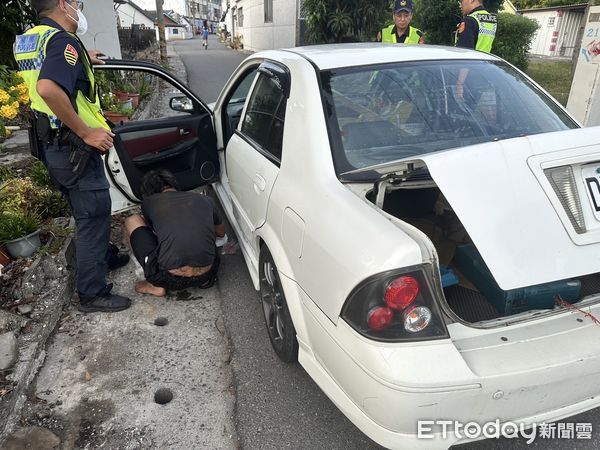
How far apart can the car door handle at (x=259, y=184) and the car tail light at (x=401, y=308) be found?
1129 millimetres

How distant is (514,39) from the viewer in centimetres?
1226

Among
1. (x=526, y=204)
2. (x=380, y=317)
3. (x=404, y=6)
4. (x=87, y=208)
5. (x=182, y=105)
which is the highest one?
(x=404, y=6)

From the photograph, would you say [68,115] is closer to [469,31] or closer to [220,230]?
[220,230]

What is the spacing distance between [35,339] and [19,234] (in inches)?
35.3

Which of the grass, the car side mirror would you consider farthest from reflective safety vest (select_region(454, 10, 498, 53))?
the grass

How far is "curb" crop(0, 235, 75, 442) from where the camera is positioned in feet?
7.01

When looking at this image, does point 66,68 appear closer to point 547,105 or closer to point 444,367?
point 444,367

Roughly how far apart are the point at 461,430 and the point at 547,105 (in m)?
1.99

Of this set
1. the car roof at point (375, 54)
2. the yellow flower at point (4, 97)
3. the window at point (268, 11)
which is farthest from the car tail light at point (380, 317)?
the window at point (268, 11)

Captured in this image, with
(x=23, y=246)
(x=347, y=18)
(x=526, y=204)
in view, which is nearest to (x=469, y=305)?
(x=526, y=204)

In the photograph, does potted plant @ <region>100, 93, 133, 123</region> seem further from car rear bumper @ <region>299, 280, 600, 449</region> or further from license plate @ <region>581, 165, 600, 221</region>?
license plate @ <region>581, 165, 600, 221</region>

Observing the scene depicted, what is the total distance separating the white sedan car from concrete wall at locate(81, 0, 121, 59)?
8016 millimetres

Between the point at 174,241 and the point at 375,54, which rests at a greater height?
the point at 375,54

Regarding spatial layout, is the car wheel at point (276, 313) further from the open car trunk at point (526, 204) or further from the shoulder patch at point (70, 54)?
the shoulder patch at point (70, 54)
